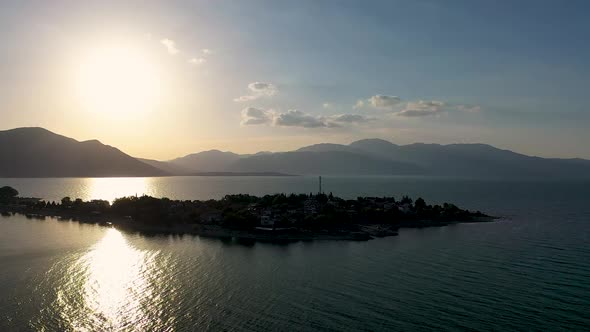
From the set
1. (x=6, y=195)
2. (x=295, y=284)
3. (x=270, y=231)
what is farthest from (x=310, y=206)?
(x=6, y=195)

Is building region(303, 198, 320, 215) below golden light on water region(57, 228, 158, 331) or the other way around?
the other way around

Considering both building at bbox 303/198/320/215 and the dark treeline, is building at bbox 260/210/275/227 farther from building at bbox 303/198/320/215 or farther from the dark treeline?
building at bbox 303/198/320/215

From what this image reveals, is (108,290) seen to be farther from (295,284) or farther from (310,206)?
(310,206)

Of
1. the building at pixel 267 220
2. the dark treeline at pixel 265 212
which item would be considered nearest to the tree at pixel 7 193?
the dark treeline at pixel 265 212

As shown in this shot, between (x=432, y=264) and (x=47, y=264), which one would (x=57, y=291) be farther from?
(x=432, y=264)

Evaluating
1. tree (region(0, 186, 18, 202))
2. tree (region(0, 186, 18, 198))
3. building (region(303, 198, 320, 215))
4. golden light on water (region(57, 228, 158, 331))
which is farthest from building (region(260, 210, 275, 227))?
tree (region(0, 186, 18, 198))
